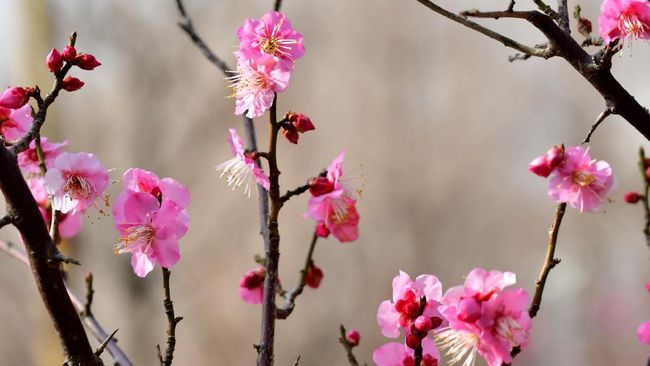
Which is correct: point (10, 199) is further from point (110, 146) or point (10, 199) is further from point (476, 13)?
point (110, 146)

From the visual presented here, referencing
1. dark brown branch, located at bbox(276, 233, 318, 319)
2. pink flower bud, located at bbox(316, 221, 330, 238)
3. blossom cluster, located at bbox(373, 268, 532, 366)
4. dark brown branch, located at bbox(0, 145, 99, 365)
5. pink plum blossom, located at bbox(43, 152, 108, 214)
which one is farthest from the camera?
pink flower bud, located at bbox(316, 221, 330, 238)

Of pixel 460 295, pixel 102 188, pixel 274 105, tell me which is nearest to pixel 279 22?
pixel 274 105

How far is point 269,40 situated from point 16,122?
338 millimetres

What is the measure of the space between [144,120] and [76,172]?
7.25 m

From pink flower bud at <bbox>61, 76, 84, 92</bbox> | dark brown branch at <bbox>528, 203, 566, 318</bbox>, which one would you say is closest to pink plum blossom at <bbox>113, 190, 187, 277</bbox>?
pink flower bud at <bbox>61, 76, 84, 92</bbox>

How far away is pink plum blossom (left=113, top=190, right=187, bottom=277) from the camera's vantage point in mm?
874

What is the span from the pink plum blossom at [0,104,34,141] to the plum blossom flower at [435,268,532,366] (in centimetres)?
56

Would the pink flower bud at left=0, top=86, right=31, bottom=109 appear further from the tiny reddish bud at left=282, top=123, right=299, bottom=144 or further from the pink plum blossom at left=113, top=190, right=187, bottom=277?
the tiny reddish bud at left=282, top=123, right=299, bottom=144

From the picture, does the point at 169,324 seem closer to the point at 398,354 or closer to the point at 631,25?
the point at 398,354

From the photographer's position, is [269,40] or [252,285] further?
[252,285]

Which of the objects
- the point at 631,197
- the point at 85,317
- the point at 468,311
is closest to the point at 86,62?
the point at 85,317

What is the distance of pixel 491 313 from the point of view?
80 centimetres

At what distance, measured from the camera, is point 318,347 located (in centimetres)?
772

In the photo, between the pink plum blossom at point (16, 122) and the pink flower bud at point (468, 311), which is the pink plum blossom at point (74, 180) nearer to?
the pink plum blossom at point (16, 122)
